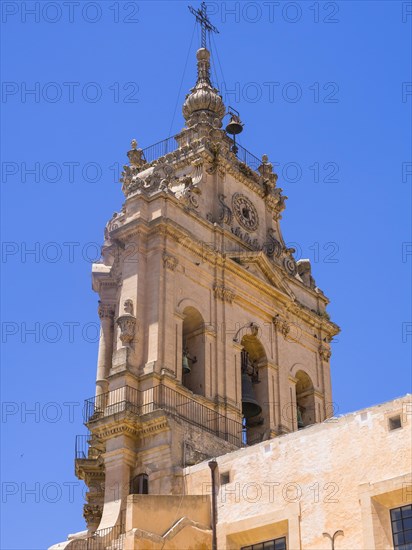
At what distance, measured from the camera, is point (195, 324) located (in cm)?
3077

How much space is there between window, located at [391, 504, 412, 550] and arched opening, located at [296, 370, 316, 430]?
11877mm

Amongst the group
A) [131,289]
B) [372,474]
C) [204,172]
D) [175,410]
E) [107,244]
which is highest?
[204,172]

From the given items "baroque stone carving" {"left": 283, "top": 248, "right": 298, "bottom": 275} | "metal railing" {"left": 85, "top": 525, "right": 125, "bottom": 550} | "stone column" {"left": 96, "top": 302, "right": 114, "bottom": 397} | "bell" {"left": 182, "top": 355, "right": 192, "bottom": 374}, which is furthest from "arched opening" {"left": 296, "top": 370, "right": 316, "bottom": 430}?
"metal railing" {"left": 85, "top": 525, "right": 125, "bottom": 550}

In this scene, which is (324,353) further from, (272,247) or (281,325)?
(272,247)

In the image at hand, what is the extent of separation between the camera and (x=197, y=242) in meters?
31.0

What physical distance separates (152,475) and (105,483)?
1.45 meters

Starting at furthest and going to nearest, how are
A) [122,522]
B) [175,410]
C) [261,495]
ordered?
1. [175,410]
2. [122,522]
3. [261,495]

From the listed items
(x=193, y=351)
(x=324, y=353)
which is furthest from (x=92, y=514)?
(x=324, y=353)

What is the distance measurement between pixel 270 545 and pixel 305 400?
36.2 feet

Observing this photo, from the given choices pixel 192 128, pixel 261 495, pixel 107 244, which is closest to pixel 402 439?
pixel 261 495

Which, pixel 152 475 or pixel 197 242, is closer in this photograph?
pixel 152 475

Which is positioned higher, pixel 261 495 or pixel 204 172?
pixel 204 172

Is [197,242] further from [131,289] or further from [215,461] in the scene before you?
[215,461]

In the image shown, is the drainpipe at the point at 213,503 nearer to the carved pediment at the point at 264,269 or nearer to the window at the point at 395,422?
the window at the point at 395,422
